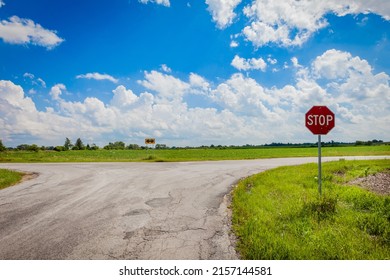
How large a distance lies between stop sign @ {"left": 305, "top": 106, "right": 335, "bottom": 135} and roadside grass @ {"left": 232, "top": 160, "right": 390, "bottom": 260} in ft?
6.52

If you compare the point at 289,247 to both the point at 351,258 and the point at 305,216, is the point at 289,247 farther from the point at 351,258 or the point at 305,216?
the point at 305,216

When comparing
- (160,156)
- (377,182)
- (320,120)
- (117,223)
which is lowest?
(117,223)

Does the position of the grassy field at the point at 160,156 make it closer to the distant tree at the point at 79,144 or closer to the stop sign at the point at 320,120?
the stop sign at the point at 320,120

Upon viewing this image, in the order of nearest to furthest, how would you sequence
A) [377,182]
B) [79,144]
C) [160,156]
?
1. [377,182]
2. [160,156]
3. [79,144]

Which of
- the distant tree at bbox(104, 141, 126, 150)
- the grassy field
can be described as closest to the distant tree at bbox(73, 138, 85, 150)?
the distant tree at bbox(104, 141, 126, 150)

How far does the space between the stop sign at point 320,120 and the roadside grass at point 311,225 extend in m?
1.99

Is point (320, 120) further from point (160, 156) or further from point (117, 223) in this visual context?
point (160, 156)

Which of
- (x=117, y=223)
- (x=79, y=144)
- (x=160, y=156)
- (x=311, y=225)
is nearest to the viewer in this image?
(x=311, y=225)

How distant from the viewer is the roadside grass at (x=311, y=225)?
433 centimetres

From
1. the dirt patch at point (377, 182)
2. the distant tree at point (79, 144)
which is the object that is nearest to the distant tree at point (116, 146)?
the distant tree at point (79, 144)

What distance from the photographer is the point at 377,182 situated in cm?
1027

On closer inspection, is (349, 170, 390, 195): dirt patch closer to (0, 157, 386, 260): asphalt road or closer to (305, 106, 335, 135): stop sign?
(305, 106, 335, 135): stop sign

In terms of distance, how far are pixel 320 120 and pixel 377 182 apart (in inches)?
206

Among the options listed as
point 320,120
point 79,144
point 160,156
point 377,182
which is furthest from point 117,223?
point 79,144
